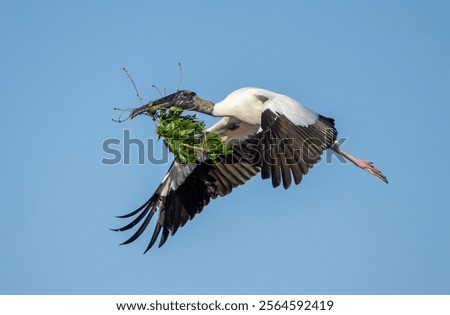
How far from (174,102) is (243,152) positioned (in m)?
2.13

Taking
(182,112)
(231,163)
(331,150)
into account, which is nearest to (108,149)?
(182,112)

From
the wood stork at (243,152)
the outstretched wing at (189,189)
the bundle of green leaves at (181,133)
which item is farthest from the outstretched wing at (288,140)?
the outstretched wing at (189,189)

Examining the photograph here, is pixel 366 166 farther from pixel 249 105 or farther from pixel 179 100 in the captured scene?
pixel 179 100

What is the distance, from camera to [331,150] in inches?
696

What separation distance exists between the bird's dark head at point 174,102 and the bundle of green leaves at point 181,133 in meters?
0.15

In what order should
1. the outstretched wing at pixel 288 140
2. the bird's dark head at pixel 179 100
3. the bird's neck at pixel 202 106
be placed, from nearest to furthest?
the outstretched wing at pixel 288 140 < the bird's dark head at pixel 179 100 < the bird's neck at pixel 202 106

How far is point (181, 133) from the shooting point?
1460 centimetres

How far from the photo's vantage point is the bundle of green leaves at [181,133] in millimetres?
14641

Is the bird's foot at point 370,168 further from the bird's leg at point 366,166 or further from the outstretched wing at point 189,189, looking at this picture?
the outstretched wing at point 189,189

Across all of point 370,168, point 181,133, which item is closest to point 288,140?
point 181,133

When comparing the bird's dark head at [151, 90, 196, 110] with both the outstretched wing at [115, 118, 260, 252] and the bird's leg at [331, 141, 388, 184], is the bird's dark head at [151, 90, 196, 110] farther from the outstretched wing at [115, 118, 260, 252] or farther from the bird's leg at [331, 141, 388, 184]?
the bird's leg at [331, 141, 388, 184]

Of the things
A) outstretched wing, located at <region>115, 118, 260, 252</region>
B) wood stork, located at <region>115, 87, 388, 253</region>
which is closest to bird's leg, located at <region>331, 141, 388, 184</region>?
wood stork, located at <region>115, 87, 388, 253</region>

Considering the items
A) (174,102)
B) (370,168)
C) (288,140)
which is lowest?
(288,140)
